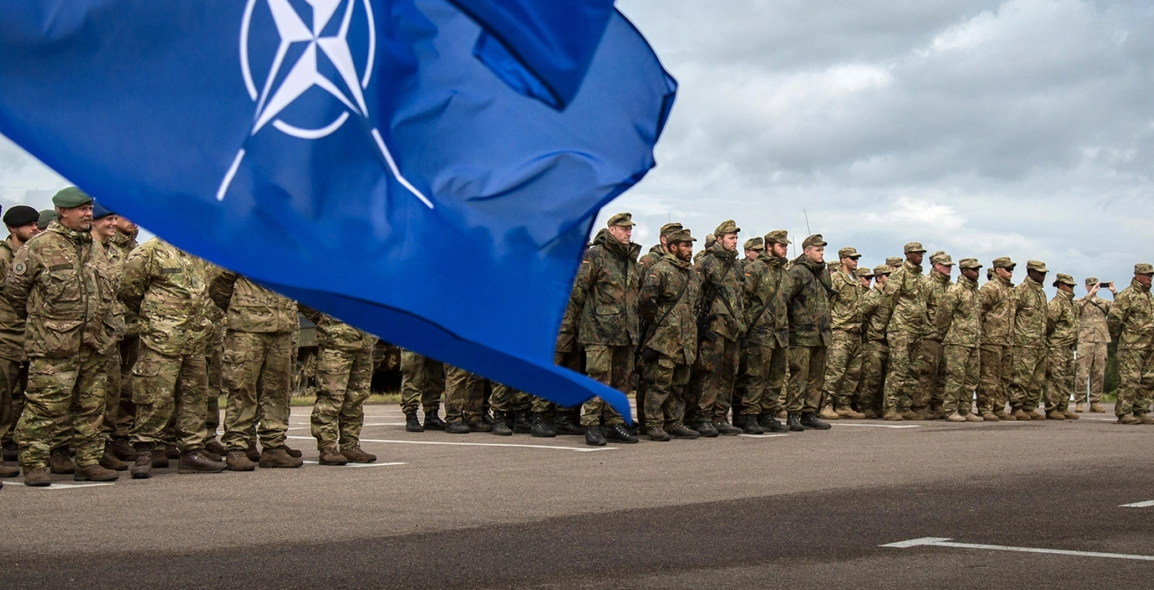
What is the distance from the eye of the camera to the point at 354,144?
3.34 meters

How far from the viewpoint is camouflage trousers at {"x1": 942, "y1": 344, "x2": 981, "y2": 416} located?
18469 mm

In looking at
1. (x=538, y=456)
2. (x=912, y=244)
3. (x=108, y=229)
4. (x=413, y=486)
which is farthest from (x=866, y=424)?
(x=108, y=229)

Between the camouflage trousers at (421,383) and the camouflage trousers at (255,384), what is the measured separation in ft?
14.2

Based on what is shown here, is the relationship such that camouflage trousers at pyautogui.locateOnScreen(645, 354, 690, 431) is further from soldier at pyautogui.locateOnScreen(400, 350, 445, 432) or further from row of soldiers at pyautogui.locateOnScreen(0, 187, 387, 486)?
row of soldiers at pyautogui.locateOnScreen(0, 187, 387, 486)

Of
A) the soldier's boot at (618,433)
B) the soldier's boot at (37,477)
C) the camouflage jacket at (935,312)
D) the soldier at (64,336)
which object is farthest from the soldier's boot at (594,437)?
the camouflage jacket at (935,312)

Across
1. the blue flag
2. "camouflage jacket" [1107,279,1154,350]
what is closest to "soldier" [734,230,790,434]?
"camouflage jacket" [1107,279,1154,350]

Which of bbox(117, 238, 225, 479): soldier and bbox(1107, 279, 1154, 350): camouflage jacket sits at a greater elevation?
bbox(1107, 279, 1154, 350): camouflage jacket

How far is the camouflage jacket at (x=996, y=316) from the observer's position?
19156mm

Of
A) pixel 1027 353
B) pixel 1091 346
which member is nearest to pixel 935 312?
pixel 1027 353

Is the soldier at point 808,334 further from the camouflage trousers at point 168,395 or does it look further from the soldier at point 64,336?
the soldier at point 64,336

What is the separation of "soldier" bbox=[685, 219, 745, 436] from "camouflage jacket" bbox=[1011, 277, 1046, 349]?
619 centimetres

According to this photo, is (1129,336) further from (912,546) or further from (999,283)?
(912,546)

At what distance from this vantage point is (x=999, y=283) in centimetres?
1958

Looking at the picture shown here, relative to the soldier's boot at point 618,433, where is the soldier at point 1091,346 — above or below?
above
